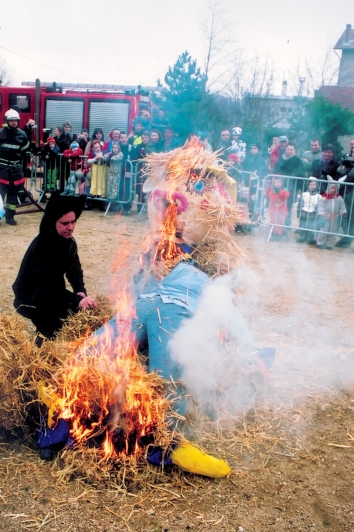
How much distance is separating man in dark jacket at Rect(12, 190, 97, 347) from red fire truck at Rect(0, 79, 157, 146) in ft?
39.4

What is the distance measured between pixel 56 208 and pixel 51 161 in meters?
9.04

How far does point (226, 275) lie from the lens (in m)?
4.13

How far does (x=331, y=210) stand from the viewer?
370 inches

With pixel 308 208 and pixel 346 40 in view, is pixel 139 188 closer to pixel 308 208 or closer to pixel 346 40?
pixel 308 208

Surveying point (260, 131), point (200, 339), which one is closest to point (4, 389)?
point (200, 339)

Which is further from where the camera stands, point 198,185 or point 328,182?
point 328,182

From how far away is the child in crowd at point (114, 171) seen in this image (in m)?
11.3

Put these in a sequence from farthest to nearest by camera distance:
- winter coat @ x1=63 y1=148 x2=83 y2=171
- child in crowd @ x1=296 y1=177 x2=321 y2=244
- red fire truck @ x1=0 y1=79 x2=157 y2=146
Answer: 1. red fire truck @ x1=0 y1=79 x2=157 y2=146
2. winter coat @ x1=63 y1=148 x2=83 y2=171
3. child in crowd @ x1=296 y1=177 x2=321 y2=244

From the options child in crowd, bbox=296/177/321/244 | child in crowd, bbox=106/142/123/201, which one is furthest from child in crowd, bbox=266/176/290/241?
child in crowd, bbox=106/142/123/201

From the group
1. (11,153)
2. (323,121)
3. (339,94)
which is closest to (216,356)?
(339,94)

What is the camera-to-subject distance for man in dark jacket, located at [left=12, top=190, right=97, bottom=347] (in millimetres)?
4102

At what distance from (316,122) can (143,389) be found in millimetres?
6700

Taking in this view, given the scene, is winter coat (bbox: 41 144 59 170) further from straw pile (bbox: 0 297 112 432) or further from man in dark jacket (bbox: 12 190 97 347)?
straw pile (bbox: 0 297 112 432)

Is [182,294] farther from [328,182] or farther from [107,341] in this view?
[328,182]
